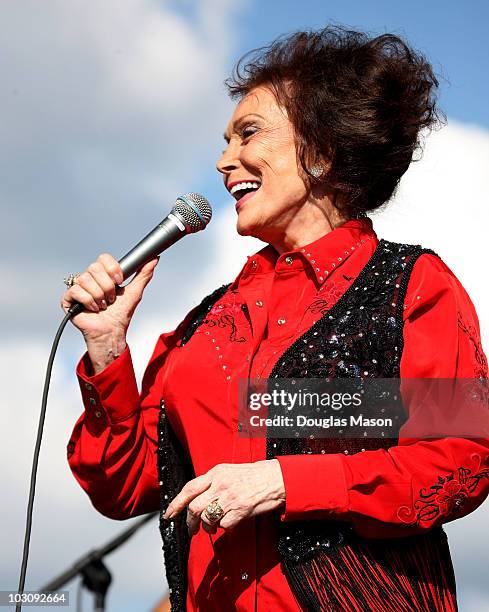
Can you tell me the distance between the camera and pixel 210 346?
116 inches

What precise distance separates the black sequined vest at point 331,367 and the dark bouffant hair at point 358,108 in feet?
0.84

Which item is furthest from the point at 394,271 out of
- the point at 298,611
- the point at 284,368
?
the point at 298,611

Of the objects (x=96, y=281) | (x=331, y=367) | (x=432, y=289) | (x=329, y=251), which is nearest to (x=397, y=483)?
(x=331, y=367)

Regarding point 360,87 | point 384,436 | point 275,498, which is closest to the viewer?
point 275,498

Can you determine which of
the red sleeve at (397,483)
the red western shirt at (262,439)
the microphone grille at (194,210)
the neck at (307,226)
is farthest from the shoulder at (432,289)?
the microphone grille at (194,210)

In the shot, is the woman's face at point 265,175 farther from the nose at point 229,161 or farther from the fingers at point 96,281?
the fingers at point 96,281

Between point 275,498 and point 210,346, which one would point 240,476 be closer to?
point 275,498

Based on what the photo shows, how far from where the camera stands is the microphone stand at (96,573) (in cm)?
297

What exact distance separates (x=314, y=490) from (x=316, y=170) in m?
1.01

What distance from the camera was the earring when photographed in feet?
10.0

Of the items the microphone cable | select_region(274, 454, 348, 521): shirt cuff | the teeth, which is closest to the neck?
the teeth

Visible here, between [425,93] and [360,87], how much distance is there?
22 cm

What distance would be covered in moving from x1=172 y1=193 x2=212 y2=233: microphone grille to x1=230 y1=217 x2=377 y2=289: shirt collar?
232mm

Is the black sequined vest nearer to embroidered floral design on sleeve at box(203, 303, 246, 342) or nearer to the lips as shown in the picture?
embroidered floral design on sleeve at box(203, 303, 246, 342)
